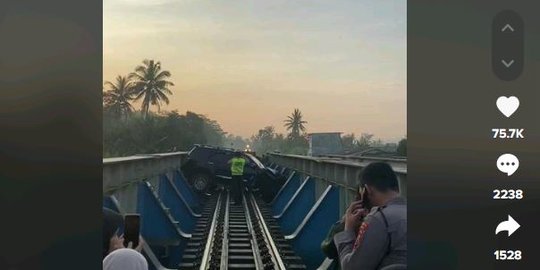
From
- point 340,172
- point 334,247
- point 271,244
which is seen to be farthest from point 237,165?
point 334,247

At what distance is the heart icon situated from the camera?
107 cm

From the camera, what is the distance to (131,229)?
4.25 ft

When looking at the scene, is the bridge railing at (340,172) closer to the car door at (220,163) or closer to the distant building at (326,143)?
the distant building at (326,143)

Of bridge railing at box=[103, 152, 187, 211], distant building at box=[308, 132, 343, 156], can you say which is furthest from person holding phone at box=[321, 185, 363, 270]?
bridge railing at box=[103, 152, 187, 211]

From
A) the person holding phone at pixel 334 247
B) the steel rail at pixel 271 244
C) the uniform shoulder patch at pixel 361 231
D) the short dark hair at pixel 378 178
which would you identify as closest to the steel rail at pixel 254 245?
the steel rail at pixel 271 244

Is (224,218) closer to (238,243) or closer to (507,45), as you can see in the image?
(238,243)

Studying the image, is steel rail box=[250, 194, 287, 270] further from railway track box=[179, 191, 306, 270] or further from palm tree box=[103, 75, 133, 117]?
palm tree box=[103, 75, 133, 117]

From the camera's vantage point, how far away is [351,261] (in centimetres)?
167

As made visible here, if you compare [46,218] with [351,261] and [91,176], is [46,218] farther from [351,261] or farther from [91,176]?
[351,261]

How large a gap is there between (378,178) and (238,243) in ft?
23.1

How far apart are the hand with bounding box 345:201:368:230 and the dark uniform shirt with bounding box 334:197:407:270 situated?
2cm

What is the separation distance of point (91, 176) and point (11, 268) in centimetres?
22

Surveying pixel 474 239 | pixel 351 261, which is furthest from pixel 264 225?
pixel 474 239

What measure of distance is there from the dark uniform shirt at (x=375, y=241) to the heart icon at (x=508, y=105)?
1.44ft
